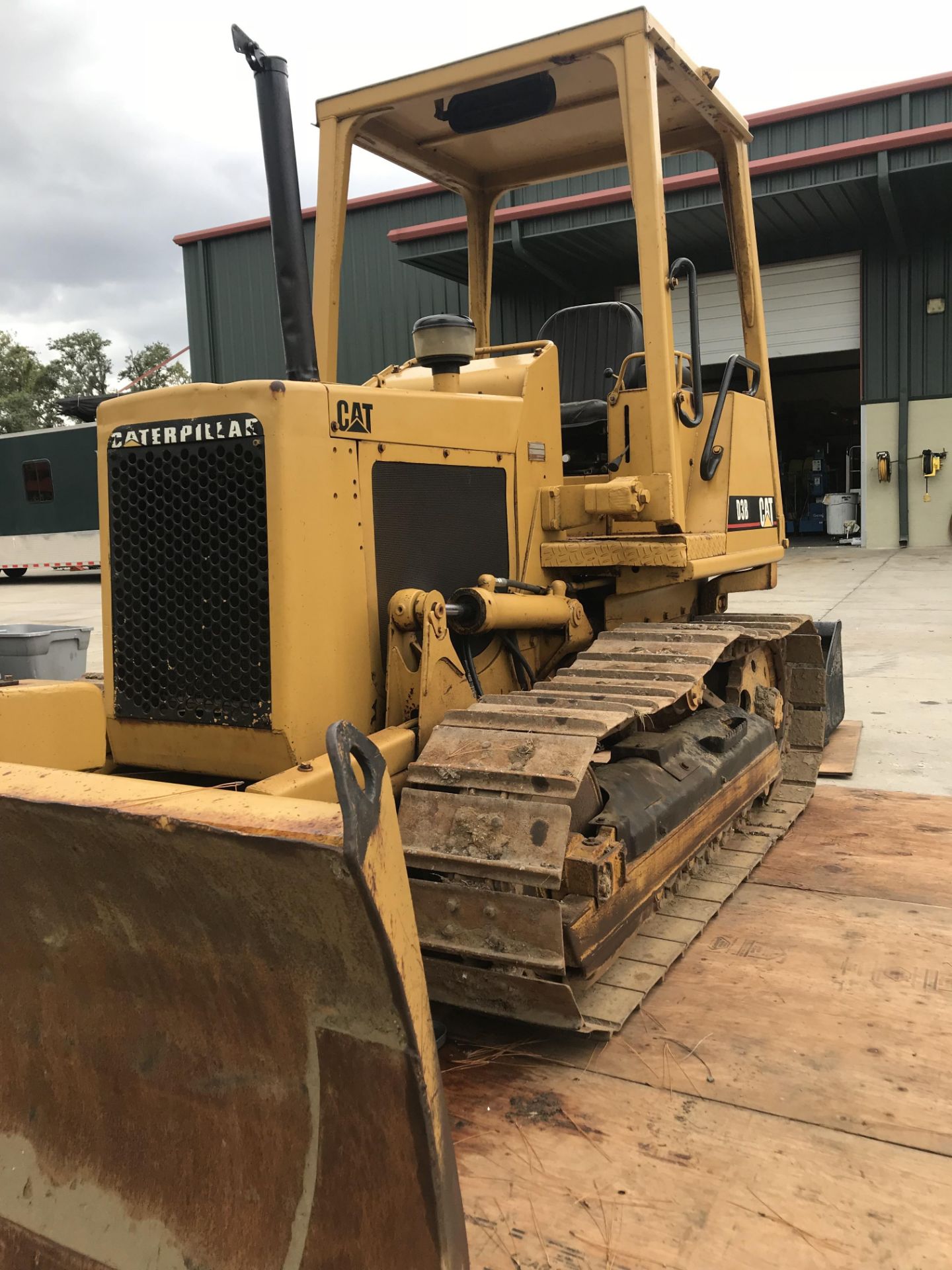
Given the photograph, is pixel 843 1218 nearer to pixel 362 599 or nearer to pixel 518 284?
pixel 362 599

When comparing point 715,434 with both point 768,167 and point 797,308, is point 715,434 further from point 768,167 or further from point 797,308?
point 797,308

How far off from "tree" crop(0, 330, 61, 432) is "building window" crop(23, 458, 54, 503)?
27555 millimetres

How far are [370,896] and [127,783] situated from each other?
0.64 metres

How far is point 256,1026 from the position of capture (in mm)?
2031

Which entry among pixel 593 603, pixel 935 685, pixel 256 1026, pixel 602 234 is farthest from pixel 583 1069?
pixel 602 234

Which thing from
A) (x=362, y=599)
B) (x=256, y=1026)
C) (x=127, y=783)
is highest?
(x=362, y=599)

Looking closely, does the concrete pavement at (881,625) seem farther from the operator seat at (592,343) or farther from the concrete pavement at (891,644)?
the operator seat at (592,343)

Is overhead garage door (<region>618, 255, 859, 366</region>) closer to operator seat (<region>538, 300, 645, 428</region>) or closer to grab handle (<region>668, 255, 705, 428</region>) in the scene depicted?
operator seat (<region>538, 300, 645, 428</region>)

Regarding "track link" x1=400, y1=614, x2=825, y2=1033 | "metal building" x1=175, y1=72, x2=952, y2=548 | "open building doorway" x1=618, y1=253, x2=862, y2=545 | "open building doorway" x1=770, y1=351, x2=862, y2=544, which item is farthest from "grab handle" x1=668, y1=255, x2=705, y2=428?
"open building doorway" x1=770, y1=351, x2=862, y2=544

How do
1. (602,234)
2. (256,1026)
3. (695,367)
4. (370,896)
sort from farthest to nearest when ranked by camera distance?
(602,234) < (695,367) < (256,1026) < (370,896)

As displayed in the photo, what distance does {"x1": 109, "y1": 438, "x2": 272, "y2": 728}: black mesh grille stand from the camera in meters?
2.92

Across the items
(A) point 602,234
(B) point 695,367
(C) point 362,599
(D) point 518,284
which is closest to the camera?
(C) point 362,599

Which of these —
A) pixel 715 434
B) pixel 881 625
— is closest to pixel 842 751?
pixel 715 434

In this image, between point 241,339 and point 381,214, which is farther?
point 241,339
